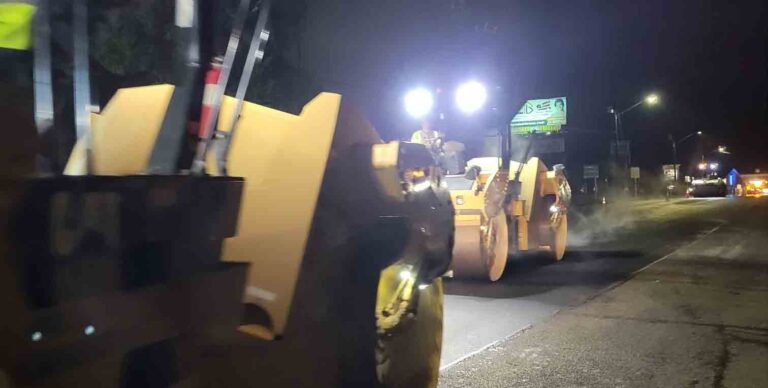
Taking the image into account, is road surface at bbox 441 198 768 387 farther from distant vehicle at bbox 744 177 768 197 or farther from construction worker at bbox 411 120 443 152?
distant vehicle at bbox 744 177 768 197

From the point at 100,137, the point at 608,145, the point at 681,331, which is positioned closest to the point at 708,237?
the point at 681,331

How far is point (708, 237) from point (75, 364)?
62.1ft

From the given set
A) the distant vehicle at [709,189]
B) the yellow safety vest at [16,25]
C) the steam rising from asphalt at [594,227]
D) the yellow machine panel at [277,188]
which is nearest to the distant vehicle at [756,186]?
the distant vehicle at [709,189]

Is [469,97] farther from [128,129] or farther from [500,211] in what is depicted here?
[128,129]

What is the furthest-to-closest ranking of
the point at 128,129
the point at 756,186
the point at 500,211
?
the point at 756,186, the point at 500,211, the point at 128,129

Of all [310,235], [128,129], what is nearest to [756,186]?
[310,235]

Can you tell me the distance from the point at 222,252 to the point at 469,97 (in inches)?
339

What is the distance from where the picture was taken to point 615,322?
7977mm

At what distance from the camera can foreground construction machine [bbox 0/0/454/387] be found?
6.29 feet

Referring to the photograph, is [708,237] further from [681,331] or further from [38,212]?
[38,212]

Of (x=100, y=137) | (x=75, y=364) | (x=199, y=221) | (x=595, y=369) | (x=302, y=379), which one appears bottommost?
(x=595, y=369)

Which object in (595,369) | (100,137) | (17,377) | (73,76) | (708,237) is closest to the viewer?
(17,377)

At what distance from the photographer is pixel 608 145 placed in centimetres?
6844

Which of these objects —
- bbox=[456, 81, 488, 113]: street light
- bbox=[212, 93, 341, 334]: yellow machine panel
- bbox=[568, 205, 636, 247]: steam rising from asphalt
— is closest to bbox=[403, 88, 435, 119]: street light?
bbox=[456, 81, 488, 113]: street light
